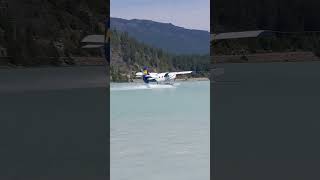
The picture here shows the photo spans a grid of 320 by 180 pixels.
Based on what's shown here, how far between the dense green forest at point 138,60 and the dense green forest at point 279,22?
16.8m

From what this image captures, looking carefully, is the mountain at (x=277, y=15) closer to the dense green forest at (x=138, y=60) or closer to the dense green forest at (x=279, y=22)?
the dense green forest at (x=279, y=22)

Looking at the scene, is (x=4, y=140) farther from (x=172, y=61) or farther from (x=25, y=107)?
(x=172, y=61)

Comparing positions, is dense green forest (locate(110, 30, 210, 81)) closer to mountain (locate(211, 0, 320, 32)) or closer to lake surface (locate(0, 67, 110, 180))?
mountain (locate(211, 0, 320, 32))

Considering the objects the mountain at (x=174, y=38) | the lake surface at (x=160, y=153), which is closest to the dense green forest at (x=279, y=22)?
the lake surface at (x=160, y=153)

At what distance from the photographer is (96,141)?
3.01m

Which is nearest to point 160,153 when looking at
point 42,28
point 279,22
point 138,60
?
point 42,28

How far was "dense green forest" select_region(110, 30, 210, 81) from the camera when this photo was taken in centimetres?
3419

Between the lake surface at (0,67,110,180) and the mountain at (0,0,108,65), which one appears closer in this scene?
the lake surface at (0,67,110,180)

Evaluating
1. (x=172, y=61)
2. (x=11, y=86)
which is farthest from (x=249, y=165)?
(x=172, y=61)

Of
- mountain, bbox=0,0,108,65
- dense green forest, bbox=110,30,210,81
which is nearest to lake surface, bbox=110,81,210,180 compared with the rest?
mountain, bbox=0,0,108,65

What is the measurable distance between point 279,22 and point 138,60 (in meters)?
21.6

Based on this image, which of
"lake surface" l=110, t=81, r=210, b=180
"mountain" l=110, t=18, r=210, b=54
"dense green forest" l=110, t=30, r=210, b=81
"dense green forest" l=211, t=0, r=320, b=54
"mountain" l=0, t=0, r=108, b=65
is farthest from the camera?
"mountain" l=110, t=18, r=210, b=54

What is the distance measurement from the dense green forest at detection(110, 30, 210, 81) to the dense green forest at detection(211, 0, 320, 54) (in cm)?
1679

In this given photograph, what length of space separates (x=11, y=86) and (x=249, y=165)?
5869 millimetres
